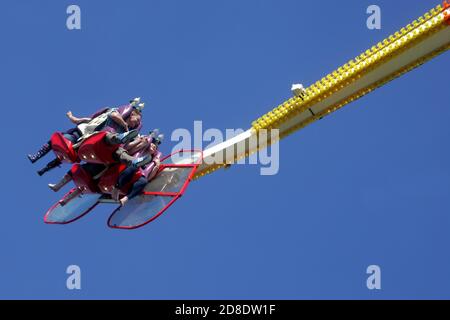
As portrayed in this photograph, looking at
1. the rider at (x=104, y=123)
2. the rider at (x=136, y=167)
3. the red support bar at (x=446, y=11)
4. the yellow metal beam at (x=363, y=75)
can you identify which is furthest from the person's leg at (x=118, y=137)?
the red support bar at (x=446, y=11)

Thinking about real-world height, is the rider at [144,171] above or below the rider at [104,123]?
below

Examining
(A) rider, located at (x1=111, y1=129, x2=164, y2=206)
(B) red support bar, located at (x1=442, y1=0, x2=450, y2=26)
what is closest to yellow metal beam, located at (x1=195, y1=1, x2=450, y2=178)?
(B) red support bar, located at (x1=442, y1=0, x2=450, y2=26)

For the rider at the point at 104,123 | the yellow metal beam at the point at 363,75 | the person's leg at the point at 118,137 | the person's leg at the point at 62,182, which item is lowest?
the person's leg at the point at 62,182

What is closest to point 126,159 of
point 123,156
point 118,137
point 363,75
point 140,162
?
point 123,156

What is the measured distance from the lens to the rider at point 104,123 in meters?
14.9

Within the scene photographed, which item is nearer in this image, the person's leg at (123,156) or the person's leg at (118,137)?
the person's leg at (118,137)

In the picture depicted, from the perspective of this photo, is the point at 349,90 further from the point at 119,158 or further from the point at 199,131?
the point at 119,158

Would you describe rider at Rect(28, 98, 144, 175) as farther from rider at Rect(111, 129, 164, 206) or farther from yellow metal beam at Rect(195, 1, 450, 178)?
yellow metal beam at Rect(195, 1, 450, 178)

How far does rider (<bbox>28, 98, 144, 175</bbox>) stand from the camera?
14.9 m

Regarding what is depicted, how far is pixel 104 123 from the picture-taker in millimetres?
15016

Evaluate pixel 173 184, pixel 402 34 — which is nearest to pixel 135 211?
pixel 173 184

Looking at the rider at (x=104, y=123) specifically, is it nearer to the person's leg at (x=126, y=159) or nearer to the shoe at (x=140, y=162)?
the person's leg at (x=126, y=159)

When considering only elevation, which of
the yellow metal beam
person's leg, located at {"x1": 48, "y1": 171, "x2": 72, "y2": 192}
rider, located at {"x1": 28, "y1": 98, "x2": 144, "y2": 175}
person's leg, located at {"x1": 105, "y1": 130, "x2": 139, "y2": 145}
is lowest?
person's leg, located at {"x1": 48, "y1": 171, "x2": 72, "y2": 192}

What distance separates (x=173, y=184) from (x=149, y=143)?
1.06 meters
